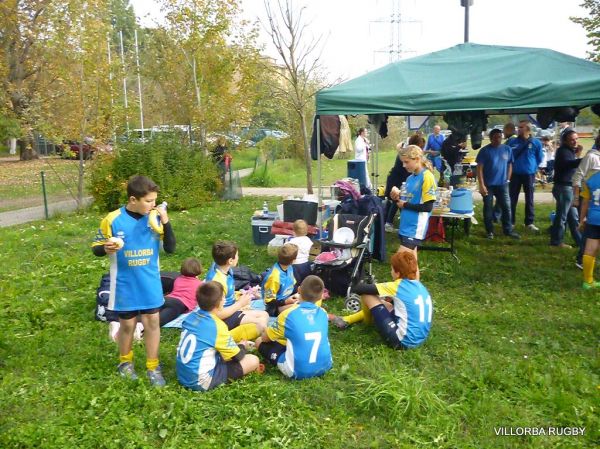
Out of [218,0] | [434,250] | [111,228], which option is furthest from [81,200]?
[111,228]

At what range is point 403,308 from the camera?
453cm

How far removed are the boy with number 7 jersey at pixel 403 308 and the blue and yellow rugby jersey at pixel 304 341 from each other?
72 cm

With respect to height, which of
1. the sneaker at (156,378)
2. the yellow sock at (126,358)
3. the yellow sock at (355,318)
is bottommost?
the sneaker at (156,378)

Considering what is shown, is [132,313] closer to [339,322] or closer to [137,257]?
[137,257]

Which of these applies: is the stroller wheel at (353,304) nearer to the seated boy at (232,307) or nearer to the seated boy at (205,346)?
the seated boy at (232,307)

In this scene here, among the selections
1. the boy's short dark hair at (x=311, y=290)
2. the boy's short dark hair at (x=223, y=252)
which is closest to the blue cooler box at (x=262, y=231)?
the boy's short dark hair at (x=223, y=252)

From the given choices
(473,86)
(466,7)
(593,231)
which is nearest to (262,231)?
(473,86)

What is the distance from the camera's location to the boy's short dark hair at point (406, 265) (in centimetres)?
452

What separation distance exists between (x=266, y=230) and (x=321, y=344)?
440cm

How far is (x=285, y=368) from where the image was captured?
409 centimetres

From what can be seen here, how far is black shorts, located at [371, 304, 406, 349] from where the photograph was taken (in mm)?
4582

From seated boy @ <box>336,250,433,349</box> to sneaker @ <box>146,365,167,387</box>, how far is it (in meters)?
1.80

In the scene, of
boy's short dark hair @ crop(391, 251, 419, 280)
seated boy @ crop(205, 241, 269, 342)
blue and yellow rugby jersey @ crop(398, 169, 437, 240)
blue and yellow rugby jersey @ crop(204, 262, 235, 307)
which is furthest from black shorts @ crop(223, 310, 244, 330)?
blue and yellow rugby jersey @ crop(398, 169, 437, 240)

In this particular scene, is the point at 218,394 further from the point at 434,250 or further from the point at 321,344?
the point at 434,250
